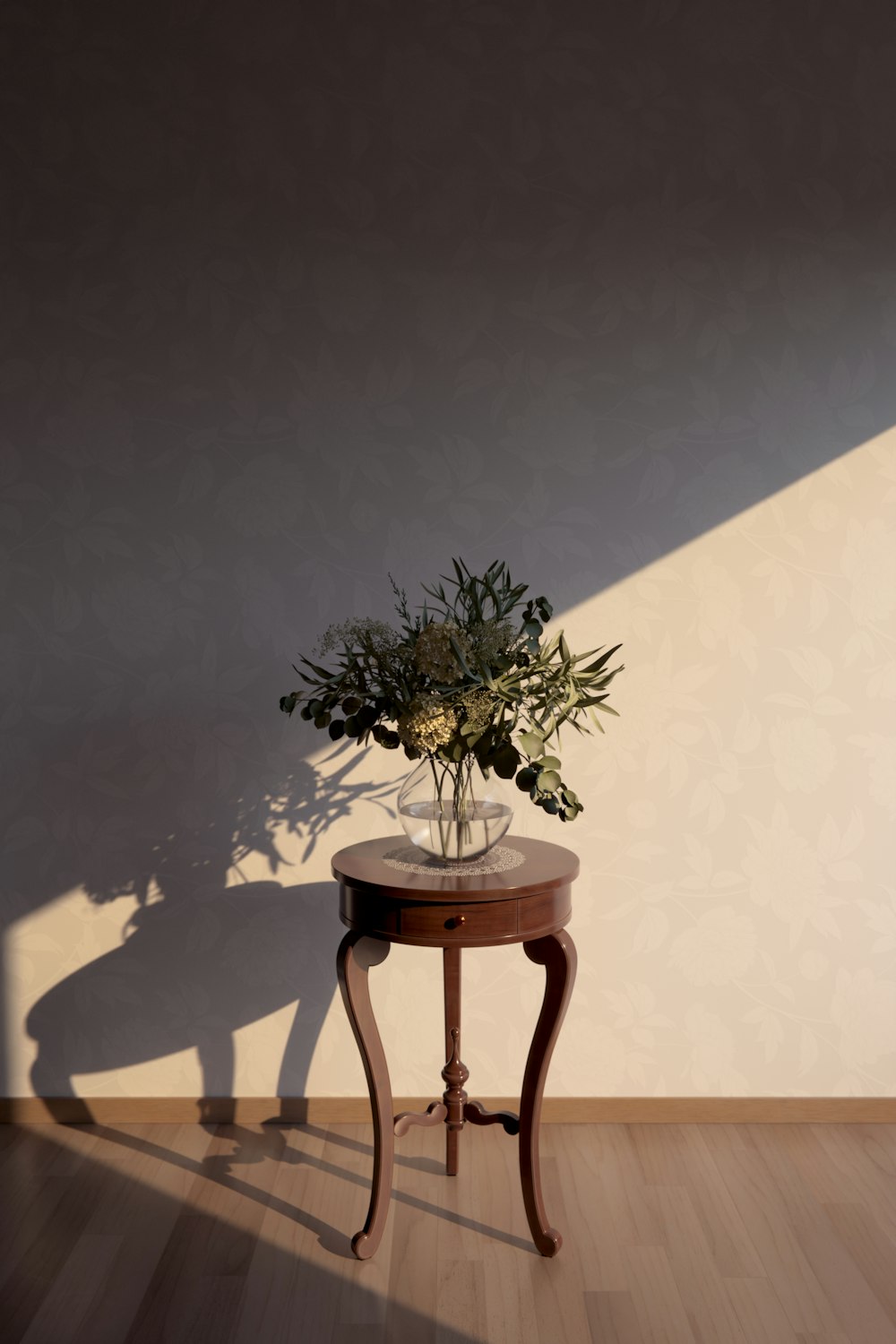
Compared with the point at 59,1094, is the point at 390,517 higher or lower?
higher

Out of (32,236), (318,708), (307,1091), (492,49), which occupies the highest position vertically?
(492,49)

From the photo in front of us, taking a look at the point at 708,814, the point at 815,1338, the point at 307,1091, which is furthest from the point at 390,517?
the point at 815,1338

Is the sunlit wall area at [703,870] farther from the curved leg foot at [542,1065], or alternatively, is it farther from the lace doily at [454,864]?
the curved leg foot at [542,1065]

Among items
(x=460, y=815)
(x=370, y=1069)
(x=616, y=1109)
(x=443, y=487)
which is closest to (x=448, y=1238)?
(x=370, y=1069)

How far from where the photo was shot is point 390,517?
280 cm

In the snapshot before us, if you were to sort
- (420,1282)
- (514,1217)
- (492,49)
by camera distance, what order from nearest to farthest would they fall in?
(420,1282) < (514,1217) < (492,49)

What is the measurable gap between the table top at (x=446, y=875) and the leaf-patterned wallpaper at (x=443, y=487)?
1.29 ft

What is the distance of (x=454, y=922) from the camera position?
213cm

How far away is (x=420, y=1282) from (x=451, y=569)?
1.60 meters

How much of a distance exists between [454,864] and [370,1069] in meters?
0.46

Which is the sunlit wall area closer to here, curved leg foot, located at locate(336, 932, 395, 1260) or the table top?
the table top

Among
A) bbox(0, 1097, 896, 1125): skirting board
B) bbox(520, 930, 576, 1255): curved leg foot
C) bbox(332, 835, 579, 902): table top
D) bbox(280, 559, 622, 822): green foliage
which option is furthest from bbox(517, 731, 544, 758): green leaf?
bbox(0, 1097, 896, 1125): skirting board

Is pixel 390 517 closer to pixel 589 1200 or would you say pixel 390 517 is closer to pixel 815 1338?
pixel 589 1200

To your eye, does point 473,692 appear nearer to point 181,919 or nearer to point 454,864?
point 454,864
